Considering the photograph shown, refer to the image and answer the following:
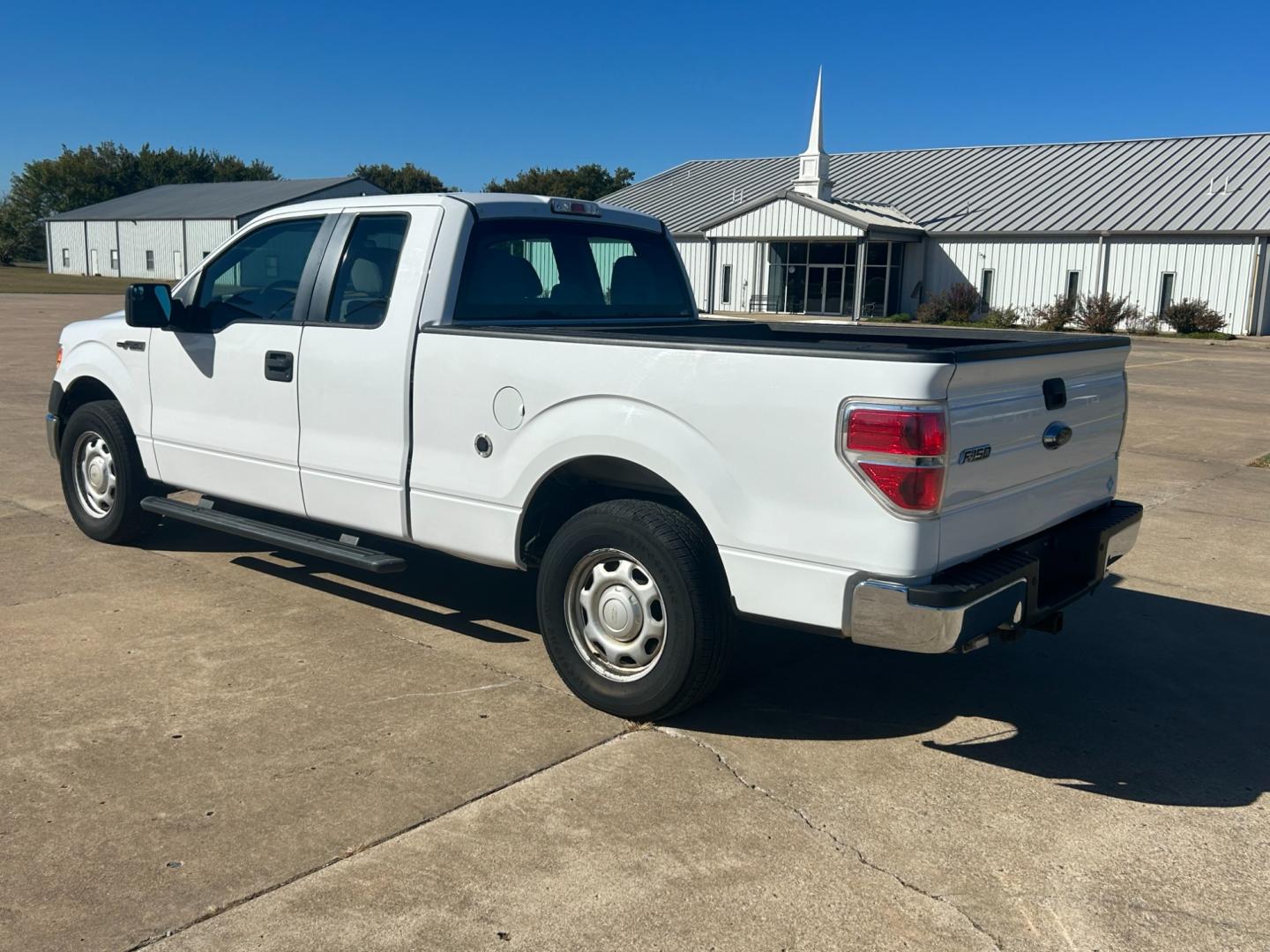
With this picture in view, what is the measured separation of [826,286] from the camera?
145 ft

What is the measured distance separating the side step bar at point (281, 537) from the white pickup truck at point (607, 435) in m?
0.02

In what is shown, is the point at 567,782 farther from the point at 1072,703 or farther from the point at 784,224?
the point at 784,224

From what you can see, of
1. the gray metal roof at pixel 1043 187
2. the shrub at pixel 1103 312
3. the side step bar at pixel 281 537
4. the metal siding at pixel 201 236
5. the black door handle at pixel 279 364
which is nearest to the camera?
the side step bar at pixel 281 537

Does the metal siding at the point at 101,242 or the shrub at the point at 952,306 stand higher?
the metal siding at the point at 101,242

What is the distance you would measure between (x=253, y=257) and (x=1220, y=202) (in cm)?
4034

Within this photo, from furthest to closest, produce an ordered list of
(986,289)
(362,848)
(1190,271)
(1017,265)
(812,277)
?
(812,277) → (986,289) → (1017,265) → (1190,271) → (362,848)

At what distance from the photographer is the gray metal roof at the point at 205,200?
69.3 metres

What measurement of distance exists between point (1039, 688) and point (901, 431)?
204 centimetres

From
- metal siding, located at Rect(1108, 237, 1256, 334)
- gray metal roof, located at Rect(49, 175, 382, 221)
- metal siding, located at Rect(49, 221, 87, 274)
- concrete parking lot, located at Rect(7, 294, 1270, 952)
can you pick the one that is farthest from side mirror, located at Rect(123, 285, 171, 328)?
metal siding, located at Rect(49, 221, 87, 274)

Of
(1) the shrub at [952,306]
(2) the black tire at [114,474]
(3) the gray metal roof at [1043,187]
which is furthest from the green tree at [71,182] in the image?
(2) the black tire at [114,474]

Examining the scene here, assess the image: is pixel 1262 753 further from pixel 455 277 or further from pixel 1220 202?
pixel 1220 202

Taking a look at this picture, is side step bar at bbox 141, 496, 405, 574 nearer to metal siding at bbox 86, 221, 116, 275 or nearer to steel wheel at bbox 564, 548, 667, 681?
steel wheel at bbox 564, 548, 667, 681

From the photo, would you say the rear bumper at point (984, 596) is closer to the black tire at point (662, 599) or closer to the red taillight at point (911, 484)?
the red taillight at point (911, 484)

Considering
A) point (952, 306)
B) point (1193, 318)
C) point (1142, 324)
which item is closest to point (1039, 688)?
point (1193, 318)
